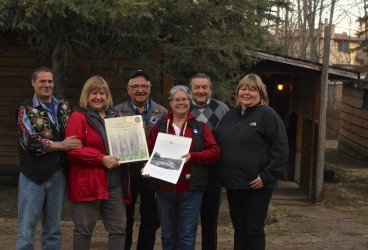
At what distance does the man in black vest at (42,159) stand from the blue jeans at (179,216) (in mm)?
908

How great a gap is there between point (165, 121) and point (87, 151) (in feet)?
2.56

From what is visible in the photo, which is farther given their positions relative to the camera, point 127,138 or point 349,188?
point 349,188

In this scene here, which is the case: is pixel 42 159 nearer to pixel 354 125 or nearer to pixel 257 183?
pixel 257 183

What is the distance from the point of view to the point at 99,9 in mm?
6844

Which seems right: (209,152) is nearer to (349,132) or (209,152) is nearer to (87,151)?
(87,151)

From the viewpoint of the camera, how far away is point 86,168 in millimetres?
4480

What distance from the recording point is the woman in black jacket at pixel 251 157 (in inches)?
178

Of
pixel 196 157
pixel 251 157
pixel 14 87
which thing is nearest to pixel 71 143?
pixel 196 157

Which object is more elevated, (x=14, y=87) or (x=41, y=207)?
(x=14, y=87)

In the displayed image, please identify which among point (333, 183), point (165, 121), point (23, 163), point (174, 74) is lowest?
point (333, 183)

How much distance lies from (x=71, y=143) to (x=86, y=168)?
263mm

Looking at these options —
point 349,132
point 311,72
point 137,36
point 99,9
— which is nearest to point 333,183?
point 311,72

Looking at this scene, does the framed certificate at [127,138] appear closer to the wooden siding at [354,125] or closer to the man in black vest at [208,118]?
the man in black vest at [208,118]

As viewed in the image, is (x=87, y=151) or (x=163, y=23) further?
(x=163, y=23)
